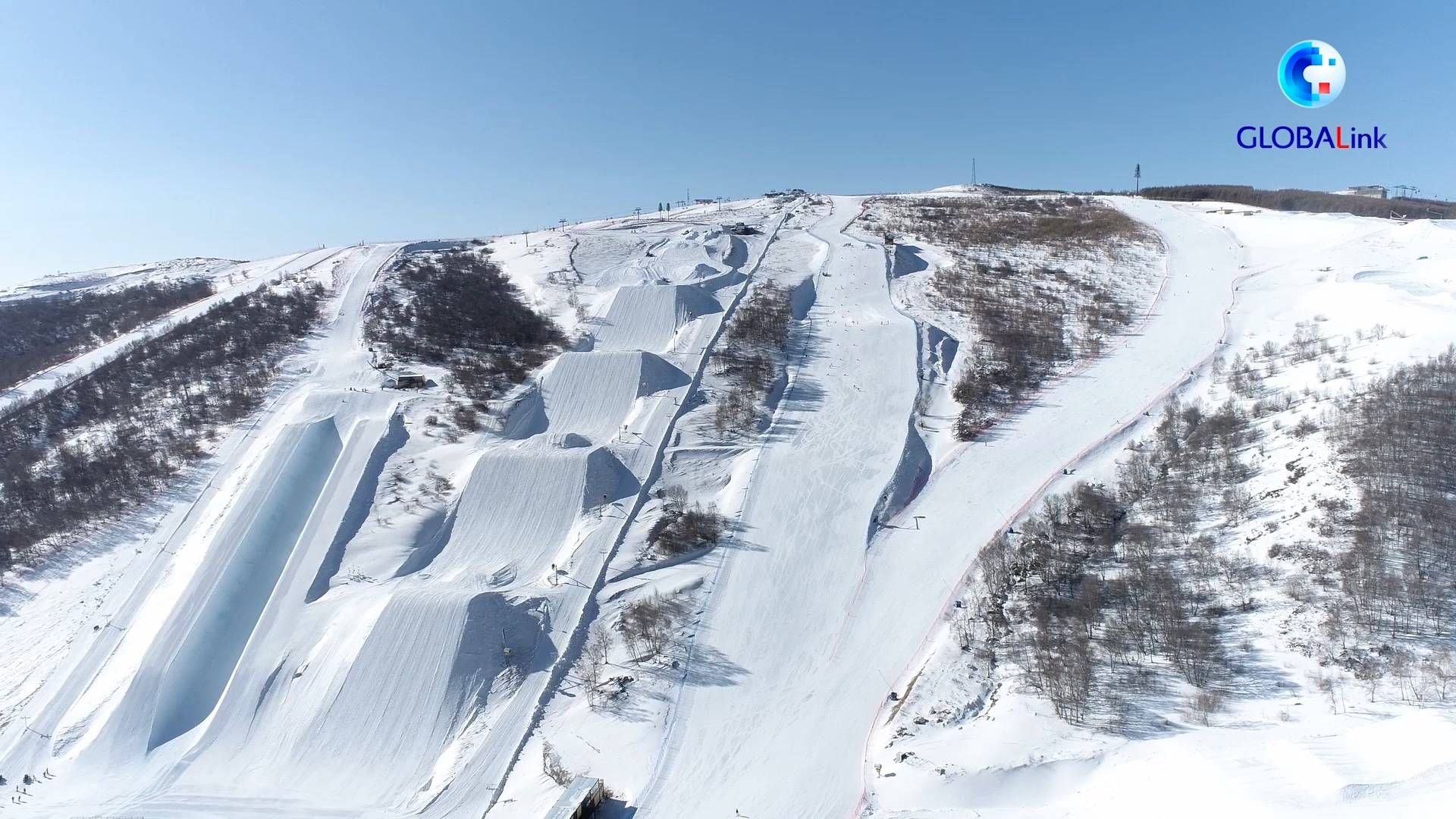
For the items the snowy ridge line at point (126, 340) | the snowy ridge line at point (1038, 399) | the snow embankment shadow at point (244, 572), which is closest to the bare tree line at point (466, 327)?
the snow embankment shadow at point (244, 572)

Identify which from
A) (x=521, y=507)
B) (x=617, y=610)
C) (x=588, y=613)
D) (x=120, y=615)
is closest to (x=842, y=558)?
(x=617, y=610)

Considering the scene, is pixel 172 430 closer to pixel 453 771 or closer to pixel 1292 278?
pixel 453 771

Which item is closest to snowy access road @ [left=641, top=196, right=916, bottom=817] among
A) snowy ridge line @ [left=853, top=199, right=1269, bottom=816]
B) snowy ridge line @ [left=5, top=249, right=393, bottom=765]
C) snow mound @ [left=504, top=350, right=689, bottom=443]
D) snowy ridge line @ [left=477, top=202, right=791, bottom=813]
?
snowy ridge line @ [left=853, top=199, right=1269, bottom=816]

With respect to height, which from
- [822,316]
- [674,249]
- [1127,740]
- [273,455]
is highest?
[674,249]

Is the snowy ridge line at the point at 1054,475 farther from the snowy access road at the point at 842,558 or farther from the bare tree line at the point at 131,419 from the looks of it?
the bare tree line at the point at 131,419

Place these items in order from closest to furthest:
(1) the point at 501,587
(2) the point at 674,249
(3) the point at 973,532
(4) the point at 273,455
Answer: (1) the point at 501,587 → (3) the point at 973,532 → (4) the point at 273,455 → (2) the point at 674,249

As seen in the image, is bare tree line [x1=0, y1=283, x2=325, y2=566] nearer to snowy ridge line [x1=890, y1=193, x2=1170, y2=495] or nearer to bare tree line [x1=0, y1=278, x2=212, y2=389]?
bare tree line [x1=0, y1=278, x2=212, y2=389]

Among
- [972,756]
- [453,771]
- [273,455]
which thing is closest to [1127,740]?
[972,756]
